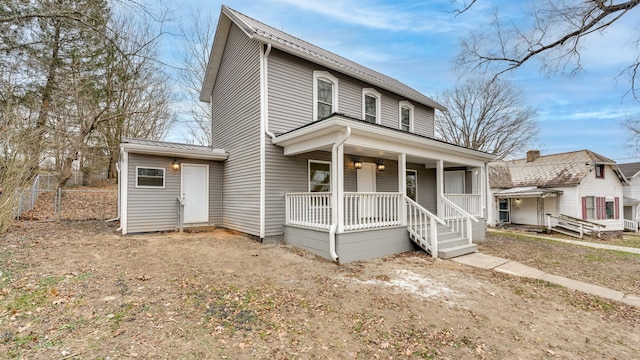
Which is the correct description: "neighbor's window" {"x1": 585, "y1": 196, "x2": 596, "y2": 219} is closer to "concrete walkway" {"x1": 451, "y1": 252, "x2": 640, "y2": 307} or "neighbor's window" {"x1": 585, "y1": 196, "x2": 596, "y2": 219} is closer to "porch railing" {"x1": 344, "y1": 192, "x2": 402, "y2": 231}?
"concrete walkway" {"x1": 451, "y1": 252, "x2": 640, "y2": 307}

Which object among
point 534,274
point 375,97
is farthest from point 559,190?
point 534,274

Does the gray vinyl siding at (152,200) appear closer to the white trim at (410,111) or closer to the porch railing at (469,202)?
the white trim at (410,111)

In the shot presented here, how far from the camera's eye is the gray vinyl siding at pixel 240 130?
7.96 m

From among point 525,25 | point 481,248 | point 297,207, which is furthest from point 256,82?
point 481,248

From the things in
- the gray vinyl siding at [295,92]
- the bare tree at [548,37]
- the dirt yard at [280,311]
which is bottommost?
the dirt yard at [280,311]

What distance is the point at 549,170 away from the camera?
746 inches

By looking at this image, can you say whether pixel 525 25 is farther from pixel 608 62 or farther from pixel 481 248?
pixel 481 248

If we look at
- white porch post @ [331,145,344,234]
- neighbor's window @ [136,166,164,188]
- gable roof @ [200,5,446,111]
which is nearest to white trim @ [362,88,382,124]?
gable roof @ [200,5,446,111]

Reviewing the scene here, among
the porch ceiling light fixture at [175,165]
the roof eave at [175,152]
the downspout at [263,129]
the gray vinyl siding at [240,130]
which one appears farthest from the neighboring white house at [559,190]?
the porch ceiling light fixture at [175,165]

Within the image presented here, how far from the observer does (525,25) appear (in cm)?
731

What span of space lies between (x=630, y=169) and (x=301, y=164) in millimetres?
34284

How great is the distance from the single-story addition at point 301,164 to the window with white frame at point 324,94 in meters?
0.03

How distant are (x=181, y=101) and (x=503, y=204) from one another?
23376 millimetres

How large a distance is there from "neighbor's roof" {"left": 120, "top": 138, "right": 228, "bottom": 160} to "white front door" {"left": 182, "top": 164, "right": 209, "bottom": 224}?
0.50 m
